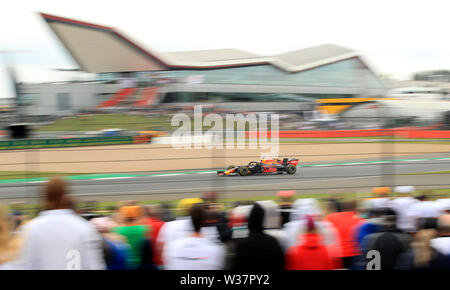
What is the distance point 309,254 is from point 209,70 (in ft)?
135

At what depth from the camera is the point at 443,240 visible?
2676 millimetres

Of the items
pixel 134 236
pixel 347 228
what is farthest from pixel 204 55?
pixel 134 236

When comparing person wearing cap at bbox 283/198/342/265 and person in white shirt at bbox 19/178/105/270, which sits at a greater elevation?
person in white shirt at bbox 19/178/105/270

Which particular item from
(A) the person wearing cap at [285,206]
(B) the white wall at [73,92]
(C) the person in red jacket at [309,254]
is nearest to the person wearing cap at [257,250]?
(C) the person in red jacket at [309,254]

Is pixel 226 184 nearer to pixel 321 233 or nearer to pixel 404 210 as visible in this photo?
pixel 404 210

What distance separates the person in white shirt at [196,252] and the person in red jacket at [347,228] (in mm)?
1363

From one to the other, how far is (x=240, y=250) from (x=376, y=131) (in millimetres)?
4921

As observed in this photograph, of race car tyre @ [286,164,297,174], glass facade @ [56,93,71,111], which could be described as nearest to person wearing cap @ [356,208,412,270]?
race car tyre @ [286,164,297,174]

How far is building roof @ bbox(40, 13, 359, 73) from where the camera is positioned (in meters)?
39.0

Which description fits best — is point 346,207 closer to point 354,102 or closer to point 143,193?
point 143,193

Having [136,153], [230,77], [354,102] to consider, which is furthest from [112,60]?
[136,153]

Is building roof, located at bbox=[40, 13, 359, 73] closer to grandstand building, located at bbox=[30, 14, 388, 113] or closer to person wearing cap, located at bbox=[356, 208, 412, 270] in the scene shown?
grandstand building, located at bbox=[30, 14, 388, 113]

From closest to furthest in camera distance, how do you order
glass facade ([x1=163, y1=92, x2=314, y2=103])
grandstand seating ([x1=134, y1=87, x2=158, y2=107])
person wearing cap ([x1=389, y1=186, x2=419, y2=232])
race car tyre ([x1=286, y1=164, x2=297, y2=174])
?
person wearing cap ([x1=389, y1=186, x2=419, y2=232]) → race car tyre ([x1=286, y1=164, x2=297, y2=174]) → grandstand seating ([x1=134, y1=87, x2=158, y2=107]) → glass facade ([x1=163, y1=92, x2=314, y2=103])

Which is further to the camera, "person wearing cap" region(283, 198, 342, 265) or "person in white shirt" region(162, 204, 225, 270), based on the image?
"person wearing cap" region(283, 198, 342, 265)
